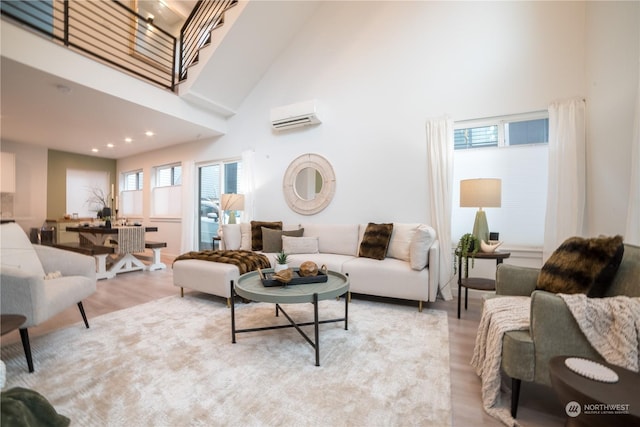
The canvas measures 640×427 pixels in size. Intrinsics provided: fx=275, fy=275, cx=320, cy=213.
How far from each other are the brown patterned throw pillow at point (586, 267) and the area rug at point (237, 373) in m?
0.84

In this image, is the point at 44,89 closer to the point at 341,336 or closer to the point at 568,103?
the point at 341,336

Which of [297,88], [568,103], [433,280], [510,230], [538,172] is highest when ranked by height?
[297,88]

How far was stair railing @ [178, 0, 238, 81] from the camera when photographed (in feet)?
13.9

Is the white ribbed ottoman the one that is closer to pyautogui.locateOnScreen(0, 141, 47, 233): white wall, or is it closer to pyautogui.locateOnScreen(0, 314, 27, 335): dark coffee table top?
pyautogui.locateOnScreen(0, 314, 27, 335): dark coffee table top

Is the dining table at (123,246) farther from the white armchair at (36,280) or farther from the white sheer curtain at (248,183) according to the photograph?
the white armchair at (36,280)

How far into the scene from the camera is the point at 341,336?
2.16m

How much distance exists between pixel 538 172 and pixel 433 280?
65.6 inches

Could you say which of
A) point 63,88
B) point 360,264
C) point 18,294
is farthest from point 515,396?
point 63,88

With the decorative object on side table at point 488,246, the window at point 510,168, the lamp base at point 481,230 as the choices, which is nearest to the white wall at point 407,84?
the window at point 510,168

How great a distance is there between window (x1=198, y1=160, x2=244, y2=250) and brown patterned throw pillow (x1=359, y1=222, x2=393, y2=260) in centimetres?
283

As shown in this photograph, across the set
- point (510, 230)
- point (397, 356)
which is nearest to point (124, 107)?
point (397, 356)

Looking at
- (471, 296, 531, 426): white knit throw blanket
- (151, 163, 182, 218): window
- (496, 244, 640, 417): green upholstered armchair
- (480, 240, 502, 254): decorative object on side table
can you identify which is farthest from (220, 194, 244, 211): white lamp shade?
(496, 244, 640, 417): green upholstered armchair

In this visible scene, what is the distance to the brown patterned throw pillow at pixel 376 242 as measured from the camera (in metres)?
3.22

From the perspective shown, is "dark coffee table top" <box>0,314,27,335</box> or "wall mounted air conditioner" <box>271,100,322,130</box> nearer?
"dark coffee table top" <box>0,314,27,335</box>
